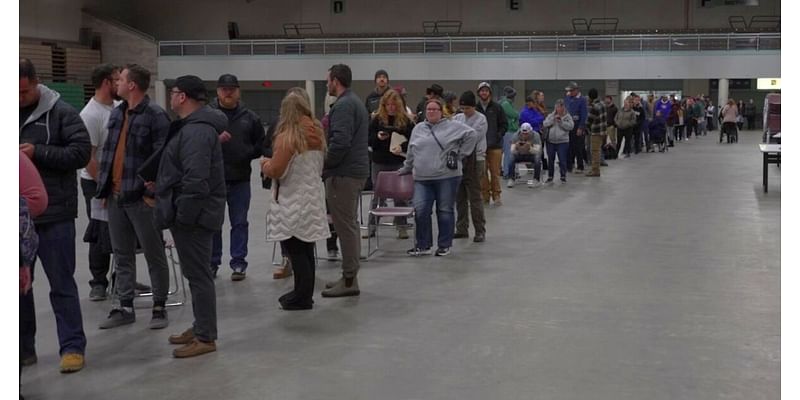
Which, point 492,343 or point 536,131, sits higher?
point 536,131

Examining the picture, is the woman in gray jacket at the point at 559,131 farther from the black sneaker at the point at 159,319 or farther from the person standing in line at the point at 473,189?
the black sneaker at the point at 159,319

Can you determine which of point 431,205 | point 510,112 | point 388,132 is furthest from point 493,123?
point 431,205

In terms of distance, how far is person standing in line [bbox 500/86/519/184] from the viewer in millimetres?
Result: 14440

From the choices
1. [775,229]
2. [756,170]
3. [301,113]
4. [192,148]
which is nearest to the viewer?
[192,148]

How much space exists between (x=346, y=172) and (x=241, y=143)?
1.17 meters

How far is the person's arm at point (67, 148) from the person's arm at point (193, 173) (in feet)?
1.76

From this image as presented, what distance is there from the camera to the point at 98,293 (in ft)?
22.1

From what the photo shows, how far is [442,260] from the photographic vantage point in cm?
845

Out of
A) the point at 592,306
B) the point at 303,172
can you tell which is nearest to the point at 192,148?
the point at 303,172

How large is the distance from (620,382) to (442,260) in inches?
150

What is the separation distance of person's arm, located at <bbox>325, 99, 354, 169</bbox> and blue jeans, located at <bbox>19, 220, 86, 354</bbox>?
7.19ft

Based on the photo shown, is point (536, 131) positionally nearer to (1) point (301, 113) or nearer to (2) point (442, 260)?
(2) point (442, 260)

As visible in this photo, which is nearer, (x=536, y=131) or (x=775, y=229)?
(x=775, y=229)

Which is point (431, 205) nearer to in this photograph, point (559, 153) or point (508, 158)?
point (559, 153)
